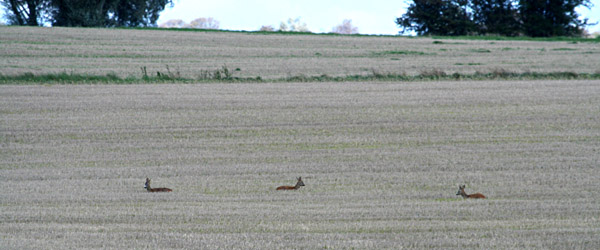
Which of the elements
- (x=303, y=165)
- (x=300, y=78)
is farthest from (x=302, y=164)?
(x=300, y=78)

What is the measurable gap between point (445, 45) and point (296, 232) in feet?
109

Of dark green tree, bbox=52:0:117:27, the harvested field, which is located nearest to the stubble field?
the harvested field

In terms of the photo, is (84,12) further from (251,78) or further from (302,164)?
(302,164)

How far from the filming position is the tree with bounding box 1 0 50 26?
49.8 meters

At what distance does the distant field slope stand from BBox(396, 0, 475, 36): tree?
1378 centimetres

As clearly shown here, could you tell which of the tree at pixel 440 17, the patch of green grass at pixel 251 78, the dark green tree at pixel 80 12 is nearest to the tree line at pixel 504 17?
the tree at pixel 440 17

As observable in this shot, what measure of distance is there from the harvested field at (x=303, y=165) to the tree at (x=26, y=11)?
3284 cm

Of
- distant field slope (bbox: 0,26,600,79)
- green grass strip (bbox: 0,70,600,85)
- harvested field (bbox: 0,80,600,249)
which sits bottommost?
harvested field (bbox: 0,80,600,249)

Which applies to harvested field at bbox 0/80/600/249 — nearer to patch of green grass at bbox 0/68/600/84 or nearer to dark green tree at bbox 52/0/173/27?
patch of green grass at bbox 0/68/600/84

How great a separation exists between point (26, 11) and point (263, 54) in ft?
90.0

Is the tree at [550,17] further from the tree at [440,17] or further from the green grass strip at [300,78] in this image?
the green grass strip at [300,78]

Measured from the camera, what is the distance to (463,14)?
55531mm

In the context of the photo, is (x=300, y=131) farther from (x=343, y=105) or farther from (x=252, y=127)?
(x=343, y=105)

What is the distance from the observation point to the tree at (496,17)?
54344mm
